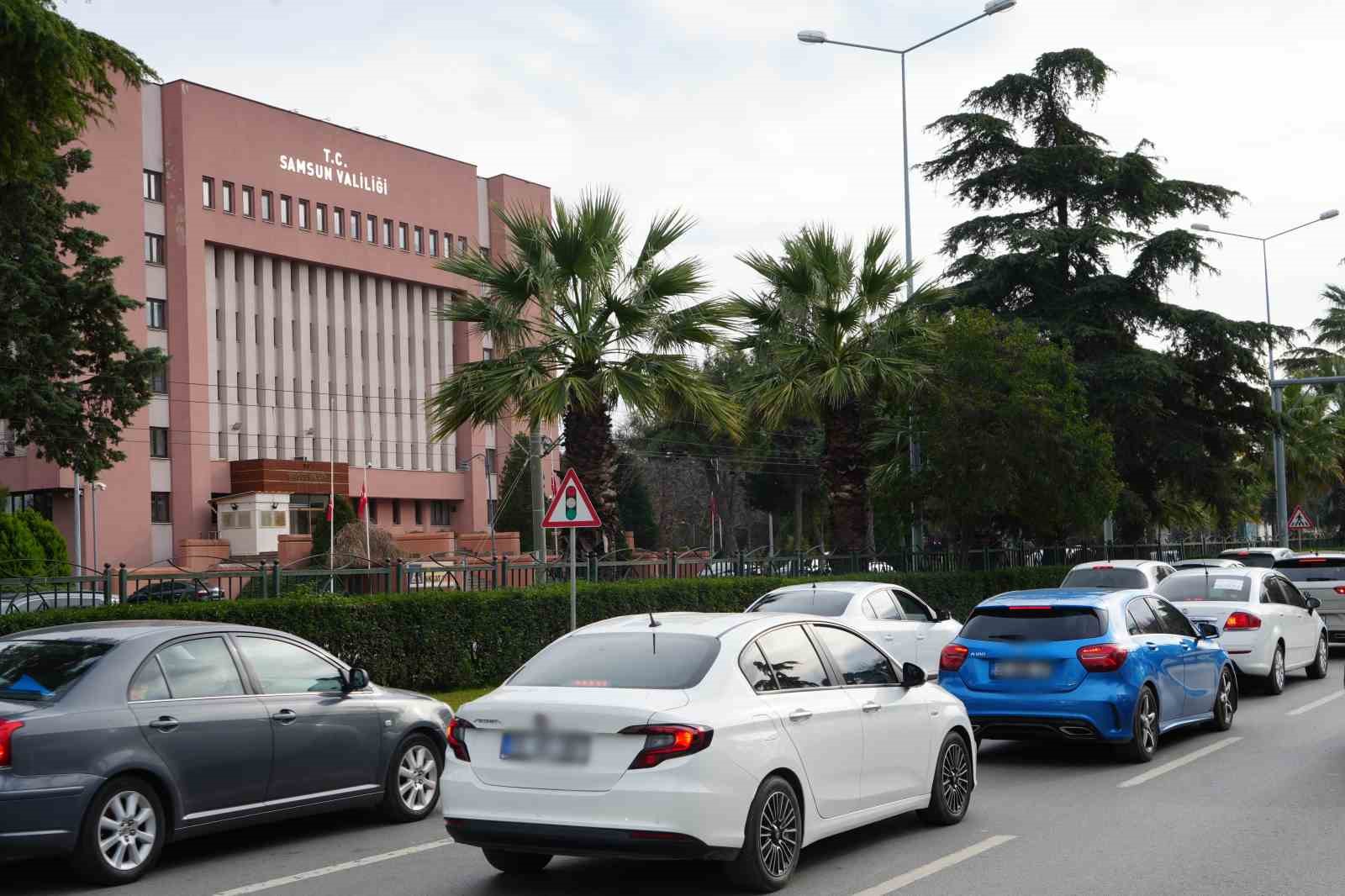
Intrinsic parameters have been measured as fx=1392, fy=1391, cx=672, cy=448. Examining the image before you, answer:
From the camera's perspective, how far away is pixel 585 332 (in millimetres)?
22828

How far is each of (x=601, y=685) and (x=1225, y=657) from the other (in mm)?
8943

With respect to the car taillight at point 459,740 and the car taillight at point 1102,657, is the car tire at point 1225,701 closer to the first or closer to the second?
the car taillight at point 1102,657

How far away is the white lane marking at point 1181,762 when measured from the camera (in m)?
11.0

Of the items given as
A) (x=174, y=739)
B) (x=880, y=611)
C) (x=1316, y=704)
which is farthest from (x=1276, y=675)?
(x=174, y=739)

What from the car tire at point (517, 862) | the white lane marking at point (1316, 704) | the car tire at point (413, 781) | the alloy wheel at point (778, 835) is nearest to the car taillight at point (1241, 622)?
the white lane marking at point (1316, 704)

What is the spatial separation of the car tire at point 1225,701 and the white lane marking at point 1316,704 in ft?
5.16

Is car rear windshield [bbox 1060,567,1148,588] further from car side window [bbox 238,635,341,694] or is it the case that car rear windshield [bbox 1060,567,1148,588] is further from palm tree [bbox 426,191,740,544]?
car side window [bbox 238,635,341,694]

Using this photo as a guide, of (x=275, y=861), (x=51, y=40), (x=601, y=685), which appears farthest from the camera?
(x=51, y=40)

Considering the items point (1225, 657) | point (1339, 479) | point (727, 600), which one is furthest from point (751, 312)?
point (1339, 479)

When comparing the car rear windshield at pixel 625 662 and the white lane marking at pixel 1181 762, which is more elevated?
the car rear windshield at pixel 625 662

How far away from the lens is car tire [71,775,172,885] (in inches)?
301

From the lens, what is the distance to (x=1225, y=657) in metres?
14.0

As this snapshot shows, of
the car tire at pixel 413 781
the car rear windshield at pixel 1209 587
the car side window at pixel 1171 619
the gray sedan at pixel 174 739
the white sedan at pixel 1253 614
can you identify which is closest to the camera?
Result: the gray sedan at pixel 174 739

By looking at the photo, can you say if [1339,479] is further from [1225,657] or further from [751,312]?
[1225,657]
